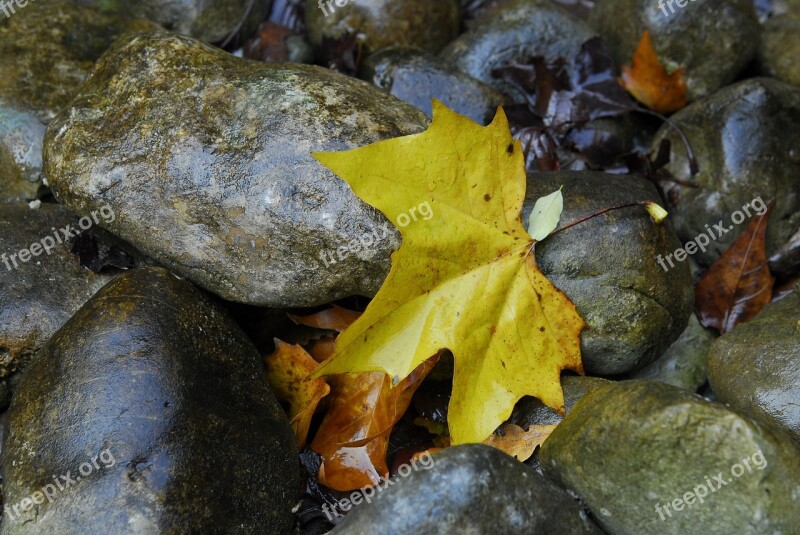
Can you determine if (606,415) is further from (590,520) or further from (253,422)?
(253,422)

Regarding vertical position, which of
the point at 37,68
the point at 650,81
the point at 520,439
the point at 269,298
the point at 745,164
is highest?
the point at 650,81

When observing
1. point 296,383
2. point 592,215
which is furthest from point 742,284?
point 296,383

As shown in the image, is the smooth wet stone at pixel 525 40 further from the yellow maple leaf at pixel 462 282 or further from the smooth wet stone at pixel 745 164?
the yellow maple leaf at pixel 462 282

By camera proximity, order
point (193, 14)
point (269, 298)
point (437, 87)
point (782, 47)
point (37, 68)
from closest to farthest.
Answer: point (269, 298) → point (37, 68) → point (437, 87) → point (782, 47) → point (193, 14)

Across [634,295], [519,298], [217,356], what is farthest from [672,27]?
[217,356]

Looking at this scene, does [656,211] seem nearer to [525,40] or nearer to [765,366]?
[765,366]

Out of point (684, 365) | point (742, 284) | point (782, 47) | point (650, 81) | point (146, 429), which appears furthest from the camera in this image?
point (782, 47)
